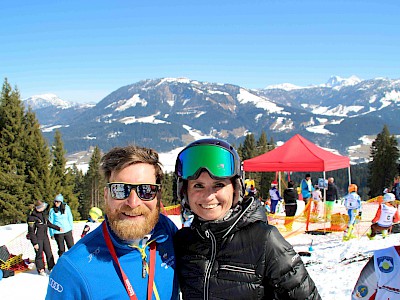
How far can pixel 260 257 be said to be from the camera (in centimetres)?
198

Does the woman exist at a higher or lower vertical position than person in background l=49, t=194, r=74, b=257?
higher

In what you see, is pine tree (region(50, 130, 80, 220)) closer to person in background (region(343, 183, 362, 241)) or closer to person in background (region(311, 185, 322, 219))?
person in background (region(311, 185, 322, 219))

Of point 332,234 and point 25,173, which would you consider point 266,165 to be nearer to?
point 332,234

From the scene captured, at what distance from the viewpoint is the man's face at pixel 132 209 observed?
2.09m

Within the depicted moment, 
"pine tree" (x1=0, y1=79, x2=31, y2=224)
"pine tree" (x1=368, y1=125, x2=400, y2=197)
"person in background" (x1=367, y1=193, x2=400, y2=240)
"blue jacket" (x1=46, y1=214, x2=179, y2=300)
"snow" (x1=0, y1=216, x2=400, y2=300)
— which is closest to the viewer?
"blue jacket" (x1=46, y1=214, x2=179, y2=300)

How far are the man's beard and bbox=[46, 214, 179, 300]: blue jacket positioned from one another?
0.17 ft

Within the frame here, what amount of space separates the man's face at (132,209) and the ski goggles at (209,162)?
0.88 feet

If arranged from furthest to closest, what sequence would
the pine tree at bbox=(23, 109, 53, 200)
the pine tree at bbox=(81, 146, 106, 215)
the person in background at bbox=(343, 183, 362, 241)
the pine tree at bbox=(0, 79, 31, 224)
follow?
the pine tree at bbox=(81, 146, 106, 215) → the pine tree at bbox=(23, 109, 53, 200) → the pine tree at bbox=(0, 79, 31, 224) → the person in background at bbox=(343, 183, 362, 241)

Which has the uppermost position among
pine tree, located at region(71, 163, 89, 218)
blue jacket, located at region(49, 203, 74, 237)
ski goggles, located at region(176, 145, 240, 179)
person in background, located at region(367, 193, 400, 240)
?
ski goggles, located at region(176, 145, 240, 179)

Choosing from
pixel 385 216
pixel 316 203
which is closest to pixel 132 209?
pixel 385 216

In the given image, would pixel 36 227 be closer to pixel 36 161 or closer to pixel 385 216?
pixel 385 216

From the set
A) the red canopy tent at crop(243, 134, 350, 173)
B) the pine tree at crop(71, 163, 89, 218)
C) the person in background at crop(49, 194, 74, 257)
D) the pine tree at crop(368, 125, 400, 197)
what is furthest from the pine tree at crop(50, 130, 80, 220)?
the pine tree at crop(368, 125, 400, 197)

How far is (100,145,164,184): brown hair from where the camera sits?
87.8 inches

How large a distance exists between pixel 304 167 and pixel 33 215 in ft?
31.2
